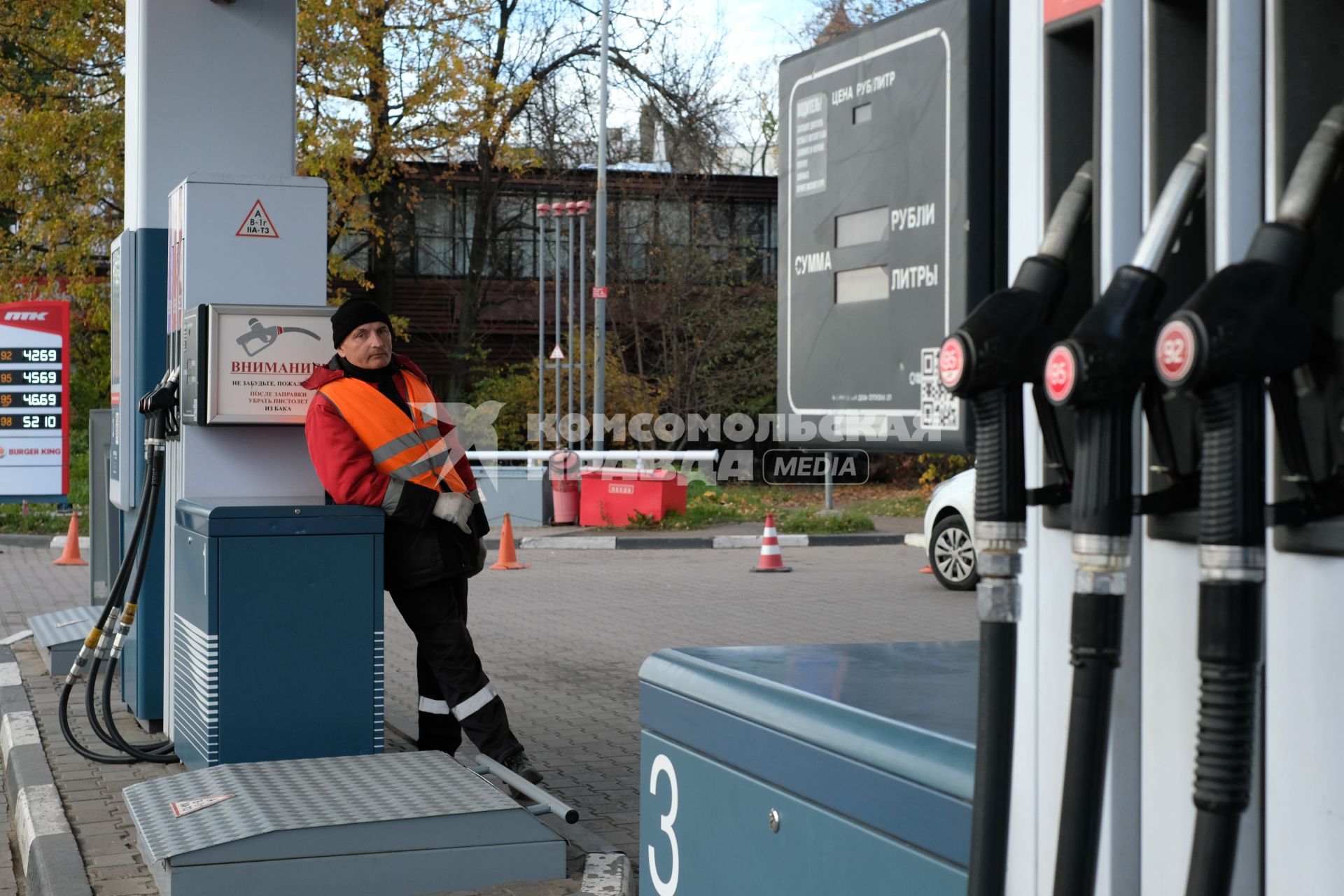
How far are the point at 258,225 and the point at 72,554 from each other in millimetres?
11756

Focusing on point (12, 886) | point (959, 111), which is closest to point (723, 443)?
point (12, 886)

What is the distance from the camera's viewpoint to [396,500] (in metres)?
6.18

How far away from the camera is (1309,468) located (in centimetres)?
121

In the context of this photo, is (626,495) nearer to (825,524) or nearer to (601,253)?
(825,524)

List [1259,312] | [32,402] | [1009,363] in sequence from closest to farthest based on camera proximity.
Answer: [1259,312], [1009,363], [32,402]

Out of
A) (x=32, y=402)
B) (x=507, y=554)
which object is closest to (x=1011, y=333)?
(x=507, y=554)

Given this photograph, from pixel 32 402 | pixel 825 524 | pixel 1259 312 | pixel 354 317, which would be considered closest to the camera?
pixel 1259 312

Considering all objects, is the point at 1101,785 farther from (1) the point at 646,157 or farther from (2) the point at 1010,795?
(1) the point at 646,157

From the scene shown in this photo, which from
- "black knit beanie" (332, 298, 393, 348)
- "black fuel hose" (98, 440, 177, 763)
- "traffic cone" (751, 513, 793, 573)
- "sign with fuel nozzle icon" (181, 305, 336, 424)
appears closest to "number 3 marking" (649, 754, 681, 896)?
"black knit beanie" (332, 298, 393, 348)

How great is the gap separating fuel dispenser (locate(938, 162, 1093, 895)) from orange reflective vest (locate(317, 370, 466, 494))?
4.94 meters

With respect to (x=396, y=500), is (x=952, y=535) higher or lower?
lower

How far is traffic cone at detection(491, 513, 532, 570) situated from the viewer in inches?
664

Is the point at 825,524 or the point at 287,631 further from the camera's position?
the point at 825,524

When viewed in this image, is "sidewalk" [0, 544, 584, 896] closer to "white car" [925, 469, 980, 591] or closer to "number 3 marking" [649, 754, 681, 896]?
"number 3 marking" [649, 754, 681, 896]
